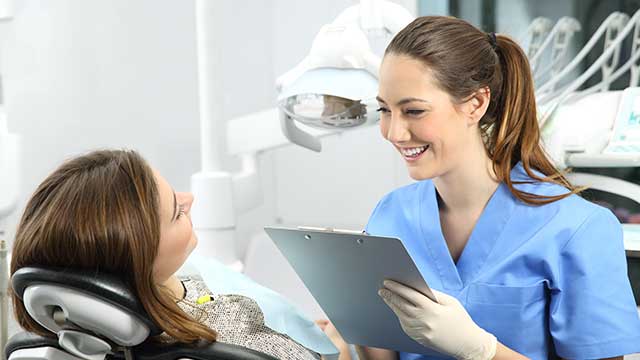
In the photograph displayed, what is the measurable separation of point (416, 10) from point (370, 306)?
5.42 feet

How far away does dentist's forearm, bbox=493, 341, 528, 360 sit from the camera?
1268 millimetres

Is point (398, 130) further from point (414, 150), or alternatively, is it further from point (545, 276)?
point (545, 276)

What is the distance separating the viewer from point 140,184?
1.05m

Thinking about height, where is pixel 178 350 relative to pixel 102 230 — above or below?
below

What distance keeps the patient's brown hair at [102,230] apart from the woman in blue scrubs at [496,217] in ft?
1.12

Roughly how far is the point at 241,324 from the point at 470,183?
45 cm

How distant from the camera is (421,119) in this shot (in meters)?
1.30

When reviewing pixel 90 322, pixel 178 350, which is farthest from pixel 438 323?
pixel 90 322

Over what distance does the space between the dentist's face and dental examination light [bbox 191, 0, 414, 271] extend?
0.21 meters

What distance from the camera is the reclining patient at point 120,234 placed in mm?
992

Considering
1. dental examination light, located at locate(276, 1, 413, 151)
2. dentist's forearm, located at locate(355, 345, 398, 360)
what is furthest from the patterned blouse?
dental examination light, located at locate(276, 1, 413, 151)

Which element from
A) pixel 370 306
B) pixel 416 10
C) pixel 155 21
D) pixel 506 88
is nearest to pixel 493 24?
pixel 416 10

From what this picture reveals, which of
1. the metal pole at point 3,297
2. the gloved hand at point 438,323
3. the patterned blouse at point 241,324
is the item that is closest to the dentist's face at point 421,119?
the gloved hand at point 438,323

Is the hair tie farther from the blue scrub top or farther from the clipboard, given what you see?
the clipboard
